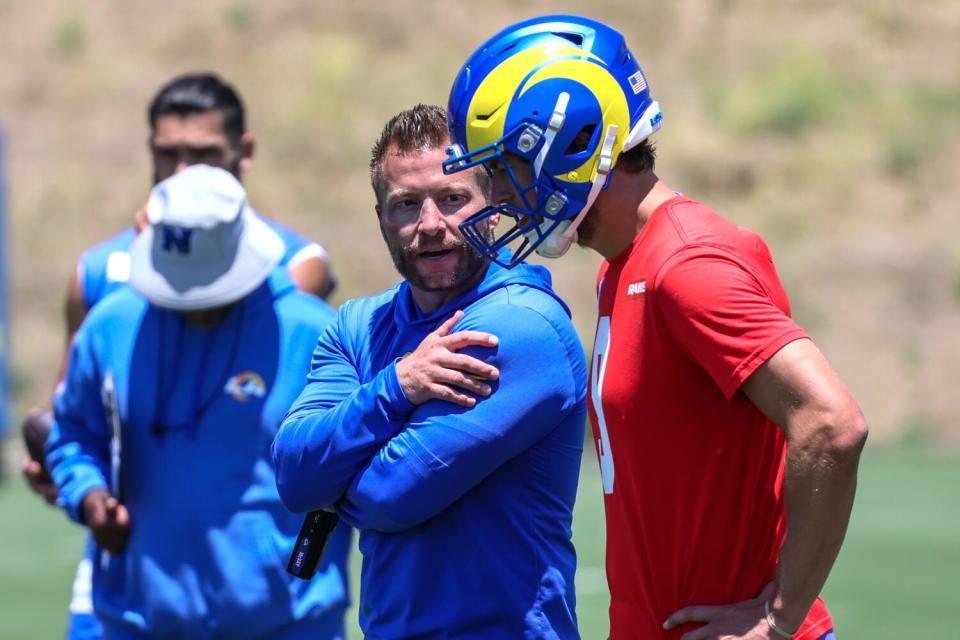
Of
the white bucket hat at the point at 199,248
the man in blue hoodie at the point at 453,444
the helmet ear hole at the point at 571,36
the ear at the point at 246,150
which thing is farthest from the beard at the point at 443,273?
the ear at the point at 246,150

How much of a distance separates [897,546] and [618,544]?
9.68 metres

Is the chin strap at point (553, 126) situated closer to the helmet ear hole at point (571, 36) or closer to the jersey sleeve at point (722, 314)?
the helmet ear hole at point (571, 36)

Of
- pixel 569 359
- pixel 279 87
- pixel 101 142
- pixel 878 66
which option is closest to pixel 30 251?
pixel 101 142

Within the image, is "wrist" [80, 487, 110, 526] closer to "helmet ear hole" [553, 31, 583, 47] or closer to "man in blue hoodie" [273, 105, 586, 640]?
"man in blue hoodie" [273, 105, 586, 640]

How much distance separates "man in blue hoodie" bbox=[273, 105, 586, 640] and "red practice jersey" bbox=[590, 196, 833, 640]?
5.8 inches

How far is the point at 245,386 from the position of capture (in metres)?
4.89

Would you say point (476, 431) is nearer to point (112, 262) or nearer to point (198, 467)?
point (198, 467)

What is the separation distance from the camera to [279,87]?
32.1 meters

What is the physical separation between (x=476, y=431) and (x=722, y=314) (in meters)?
0.56

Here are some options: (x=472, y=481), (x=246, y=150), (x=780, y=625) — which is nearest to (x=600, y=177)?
(x=472, y=481)

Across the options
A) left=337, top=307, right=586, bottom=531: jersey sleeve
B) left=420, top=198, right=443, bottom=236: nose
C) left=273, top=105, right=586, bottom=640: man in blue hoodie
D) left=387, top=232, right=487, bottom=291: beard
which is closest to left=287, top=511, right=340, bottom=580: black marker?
left=273, top=105, right=586, bottom=640: man in blue hoodie

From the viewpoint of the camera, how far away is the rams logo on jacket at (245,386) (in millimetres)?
4883

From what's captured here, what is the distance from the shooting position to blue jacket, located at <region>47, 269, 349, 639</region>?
15.7 ft

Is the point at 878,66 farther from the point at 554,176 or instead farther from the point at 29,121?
the point at 554,176
